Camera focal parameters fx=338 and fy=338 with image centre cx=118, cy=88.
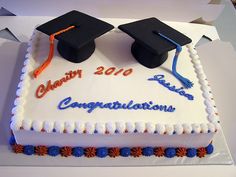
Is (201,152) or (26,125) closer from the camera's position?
(26,125)

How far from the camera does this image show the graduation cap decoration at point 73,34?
116 centimetres

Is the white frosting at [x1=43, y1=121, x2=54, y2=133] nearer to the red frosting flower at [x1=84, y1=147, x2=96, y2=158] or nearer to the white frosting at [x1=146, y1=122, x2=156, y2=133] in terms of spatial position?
the red frosting flower at [x1=84, y1=147, x2=96, y2=158]

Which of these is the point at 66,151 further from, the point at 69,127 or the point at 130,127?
the point at 130,127

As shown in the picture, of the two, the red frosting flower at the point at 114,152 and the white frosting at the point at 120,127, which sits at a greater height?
the white frosting at the point at 120,127

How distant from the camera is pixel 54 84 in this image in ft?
3.78

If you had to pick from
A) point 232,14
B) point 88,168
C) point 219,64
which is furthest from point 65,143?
point 232,14

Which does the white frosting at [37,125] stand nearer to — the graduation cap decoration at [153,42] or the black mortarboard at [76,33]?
the black mortarboard at [76,33]

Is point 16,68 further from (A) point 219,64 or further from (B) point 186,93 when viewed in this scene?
(A) point 219,64

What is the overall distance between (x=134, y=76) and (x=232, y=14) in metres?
1.13

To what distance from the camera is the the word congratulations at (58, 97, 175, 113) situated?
1.10 meters

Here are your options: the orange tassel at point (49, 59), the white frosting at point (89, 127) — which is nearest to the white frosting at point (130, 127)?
the white frosting at point (89, 127)

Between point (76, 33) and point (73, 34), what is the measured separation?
13 mm

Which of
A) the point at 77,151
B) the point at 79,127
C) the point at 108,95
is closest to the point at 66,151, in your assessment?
the point at 77,151

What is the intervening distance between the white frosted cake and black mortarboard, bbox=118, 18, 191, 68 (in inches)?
1.2
